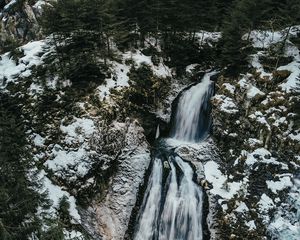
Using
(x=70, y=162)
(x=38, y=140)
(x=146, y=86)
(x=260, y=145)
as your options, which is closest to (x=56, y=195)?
(x=70, y=162)

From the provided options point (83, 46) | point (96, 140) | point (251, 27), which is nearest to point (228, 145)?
point (96, 140)

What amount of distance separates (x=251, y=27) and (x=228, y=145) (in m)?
11.2

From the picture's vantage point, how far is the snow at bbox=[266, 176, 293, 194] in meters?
20.0

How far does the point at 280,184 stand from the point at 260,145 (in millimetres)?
3177

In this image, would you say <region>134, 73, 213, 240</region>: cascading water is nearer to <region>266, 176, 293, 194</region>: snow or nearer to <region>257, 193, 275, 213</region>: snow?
<region>257, 193, 275, 213</region>: snow

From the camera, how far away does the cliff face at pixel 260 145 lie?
19.3 meters

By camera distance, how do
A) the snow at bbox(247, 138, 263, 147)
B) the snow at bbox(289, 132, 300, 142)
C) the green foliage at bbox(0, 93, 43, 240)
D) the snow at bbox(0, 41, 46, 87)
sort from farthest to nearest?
1. the snow at bbox(0, 41, 46, 87)
2. the snow at bbox(247, 138, 263, 147)
3. the snow at bbox(289, 132, 300, 142)
4. the green foliage at bbox(0, 93, 43, 240)

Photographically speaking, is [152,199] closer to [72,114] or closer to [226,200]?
[226,200]

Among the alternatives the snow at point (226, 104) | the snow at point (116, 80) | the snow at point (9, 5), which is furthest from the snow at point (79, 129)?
the snow at point (9, 5)

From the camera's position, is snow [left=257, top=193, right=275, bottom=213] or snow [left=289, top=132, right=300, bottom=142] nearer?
snow [left=257, top=193, right=275, bottom=213]

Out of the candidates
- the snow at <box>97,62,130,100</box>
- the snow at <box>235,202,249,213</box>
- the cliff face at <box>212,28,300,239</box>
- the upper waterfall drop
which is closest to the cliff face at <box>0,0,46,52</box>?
the snow at <box>97,62,130,100</box>

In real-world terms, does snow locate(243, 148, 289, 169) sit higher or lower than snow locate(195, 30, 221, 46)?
lower

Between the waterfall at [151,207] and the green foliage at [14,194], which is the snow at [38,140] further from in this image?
the waterfall at [151,207]

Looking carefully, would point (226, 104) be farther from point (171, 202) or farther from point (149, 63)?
point (171, 202)
